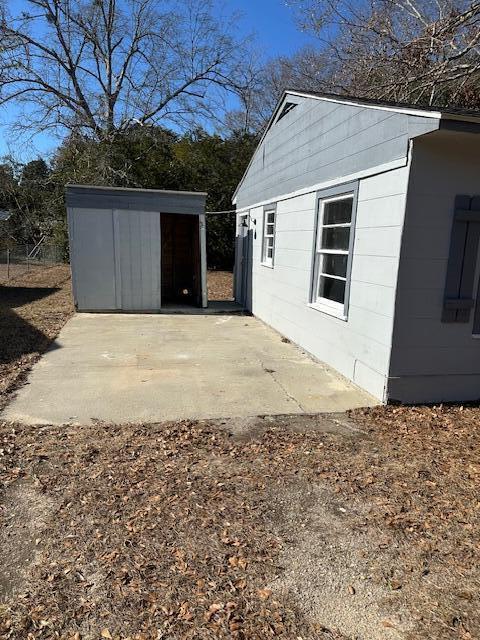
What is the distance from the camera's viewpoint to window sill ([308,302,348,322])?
5.52 metres

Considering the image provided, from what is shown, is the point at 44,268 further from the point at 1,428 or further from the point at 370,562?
the point at 370,562

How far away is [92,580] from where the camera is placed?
2168 millimetres

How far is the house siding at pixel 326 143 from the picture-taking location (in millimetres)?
4410

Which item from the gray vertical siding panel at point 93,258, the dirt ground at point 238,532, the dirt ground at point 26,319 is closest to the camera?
the dirt ground at point 238,532

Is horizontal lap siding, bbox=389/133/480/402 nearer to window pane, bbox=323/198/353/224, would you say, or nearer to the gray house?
the gray house

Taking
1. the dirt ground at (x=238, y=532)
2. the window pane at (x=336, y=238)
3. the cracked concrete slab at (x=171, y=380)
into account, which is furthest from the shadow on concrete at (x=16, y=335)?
the window pane at (x=336, y=238)

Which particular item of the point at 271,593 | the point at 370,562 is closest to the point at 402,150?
the point at 370,562

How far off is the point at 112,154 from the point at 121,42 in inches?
292

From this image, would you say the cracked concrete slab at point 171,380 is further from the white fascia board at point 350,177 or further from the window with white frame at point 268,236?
the white fascia board at point 350,177

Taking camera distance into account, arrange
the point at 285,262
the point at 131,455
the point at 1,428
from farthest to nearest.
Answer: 1. the point at 285,262
2. the point at 1,428
3. the point at 131,455

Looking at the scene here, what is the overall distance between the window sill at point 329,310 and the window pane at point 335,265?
46 cm

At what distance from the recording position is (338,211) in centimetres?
586

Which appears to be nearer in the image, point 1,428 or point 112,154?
point 1,428

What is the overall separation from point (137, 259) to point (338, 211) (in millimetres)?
5370
